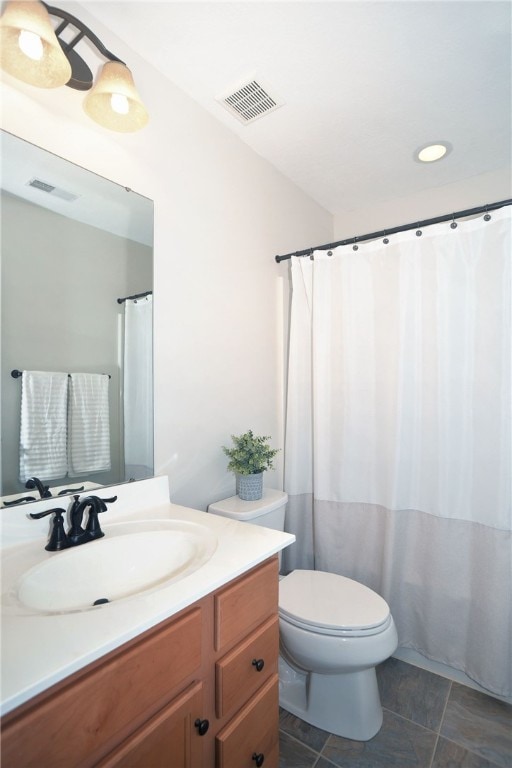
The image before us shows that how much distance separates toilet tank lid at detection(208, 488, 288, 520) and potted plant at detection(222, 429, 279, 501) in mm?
38

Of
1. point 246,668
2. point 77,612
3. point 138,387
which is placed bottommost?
point 246,668

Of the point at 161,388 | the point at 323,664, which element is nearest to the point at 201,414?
the point at 161,388

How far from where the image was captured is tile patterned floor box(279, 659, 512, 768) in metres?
1.27

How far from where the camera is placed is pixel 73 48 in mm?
1146

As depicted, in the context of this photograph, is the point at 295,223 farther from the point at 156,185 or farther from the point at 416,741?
the point at 416,741

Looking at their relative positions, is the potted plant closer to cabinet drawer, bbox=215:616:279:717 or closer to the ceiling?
cabinet drawer, bbox=215:616:279:717

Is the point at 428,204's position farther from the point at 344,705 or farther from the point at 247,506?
the point at 344,705

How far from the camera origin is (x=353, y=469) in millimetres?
1896

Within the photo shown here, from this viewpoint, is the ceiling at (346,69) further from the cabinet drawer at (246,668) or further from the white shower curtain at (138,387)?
the cabinet drawer at (246,668)

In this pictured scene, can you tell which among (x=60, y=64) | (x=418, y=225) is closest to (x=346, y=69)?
(x=418, y=225)

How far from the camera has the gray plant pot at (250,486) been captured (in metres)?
1.63

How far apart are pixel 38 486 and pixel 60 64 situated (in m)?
1.16

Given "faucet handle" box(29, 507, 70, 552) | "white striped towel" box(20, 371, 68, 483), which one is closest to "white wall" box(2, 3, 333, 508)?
"white striped towel" box(20, 371, 68, 483)

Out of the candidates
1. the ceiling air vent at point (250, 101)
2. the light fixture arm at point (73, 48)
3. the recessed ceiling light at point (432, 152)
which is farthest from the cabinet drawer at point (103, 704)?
the recessed ceiling light at point (432, 152)
